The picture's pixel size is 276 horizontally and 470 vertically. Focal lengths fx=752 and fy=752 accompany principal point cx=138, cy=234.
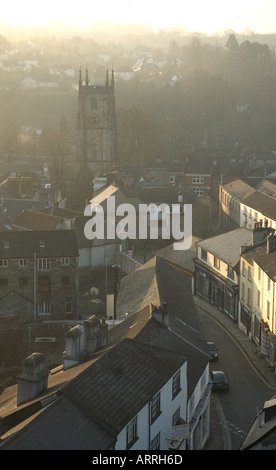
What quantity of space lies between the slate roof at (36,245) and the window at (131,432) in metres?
19.1

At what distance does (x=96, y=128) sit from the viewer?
228ft

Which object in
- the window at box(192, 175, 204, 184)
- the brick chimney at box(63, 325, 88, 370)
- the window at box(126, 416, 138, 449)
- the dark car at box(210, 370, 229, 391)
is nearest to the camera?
the window at box(126, 416, 138, 449)

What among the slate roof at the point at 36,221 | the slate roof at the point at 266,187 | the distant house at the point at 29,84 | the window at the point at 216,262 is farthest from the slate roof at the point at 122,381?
the distant house at the point at 29,84

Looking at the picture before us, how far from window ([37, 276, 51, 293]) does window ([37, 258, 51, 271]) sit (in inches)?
16.0

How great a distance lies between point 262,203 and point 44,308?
61.7 feet

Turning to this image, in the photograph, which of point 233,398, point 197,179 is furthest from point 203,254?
point 197,179

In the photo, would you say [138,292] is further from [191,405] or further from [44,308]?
[191,405]

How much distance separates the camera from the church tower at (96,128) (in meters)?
69.2

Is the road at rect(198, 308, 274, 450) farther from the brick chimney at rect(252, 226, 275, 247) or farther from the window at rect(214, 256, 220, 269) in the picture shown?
the window at rect(214, 256, 220, 269)

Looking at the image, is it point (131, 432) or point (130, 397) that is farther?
point (130, 397)

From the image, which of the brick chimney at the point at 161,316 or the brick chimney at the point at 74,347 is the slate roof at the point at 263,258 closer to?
the brick chimney at the point at 161,316

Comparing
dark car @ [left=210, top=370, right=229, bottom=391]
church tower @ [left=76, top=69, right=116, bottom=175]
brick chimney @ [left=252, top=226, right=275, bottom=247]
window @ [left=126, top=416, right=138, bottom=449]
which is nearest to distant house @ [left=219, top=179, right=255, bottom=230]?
church tower @ [left=76, top=69, right=116, bottom=175]

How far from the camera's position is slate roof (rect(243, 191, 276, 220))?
44.3m

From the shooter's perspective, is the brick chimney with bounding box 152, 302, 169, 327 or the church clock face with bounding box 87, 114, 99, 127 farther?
the church clock face with bounding box 87, 114, 99, 127
